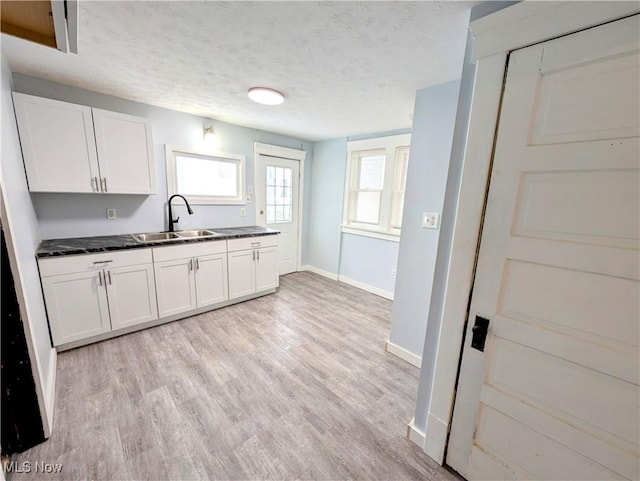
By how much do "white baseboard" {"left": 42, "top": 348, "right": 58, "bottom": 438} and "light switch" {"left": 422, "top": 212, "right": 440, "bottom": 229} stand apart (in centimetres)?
267

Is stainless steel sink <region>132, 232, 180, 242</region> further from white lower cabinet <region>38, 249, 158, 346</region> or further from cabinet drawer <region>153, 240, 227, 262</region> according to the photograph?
white lower cabinet <region>38, 249, 158, 346</region>

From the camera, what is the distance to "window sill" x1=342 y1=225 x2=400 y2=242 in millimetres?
3449

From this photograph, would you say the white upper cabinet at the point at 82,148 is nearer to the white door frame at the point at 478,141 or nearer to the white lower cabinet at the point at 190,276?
the white lower cabinet at the point at 190,276

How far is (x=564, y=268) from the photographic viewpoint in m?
0.94

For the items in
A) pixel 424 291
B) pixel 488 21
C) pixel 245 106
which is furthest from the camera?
pixel 245 106

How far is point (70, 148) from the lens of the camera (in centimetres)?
214

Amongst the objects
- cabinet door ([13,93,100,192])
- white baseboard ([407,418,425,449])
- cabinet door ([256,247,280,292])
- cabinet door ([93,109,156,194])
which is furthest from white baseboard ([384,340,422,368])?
cabinet door ([13,93,100,192])

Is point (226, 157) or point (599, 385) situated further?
point (226, 157)

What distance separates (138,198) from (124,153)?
21.5 inches

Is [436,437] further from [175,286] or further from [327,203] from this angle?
[327,203]

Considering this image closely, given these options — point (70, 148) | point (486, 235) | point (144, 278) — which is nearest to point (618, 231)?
point (486, 235)

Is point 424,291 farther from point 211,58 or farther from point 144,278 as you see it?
point 144,278

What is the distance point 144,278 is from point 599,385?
314 centimetres

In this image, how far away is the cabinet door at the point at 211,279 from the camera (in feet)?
9.18
